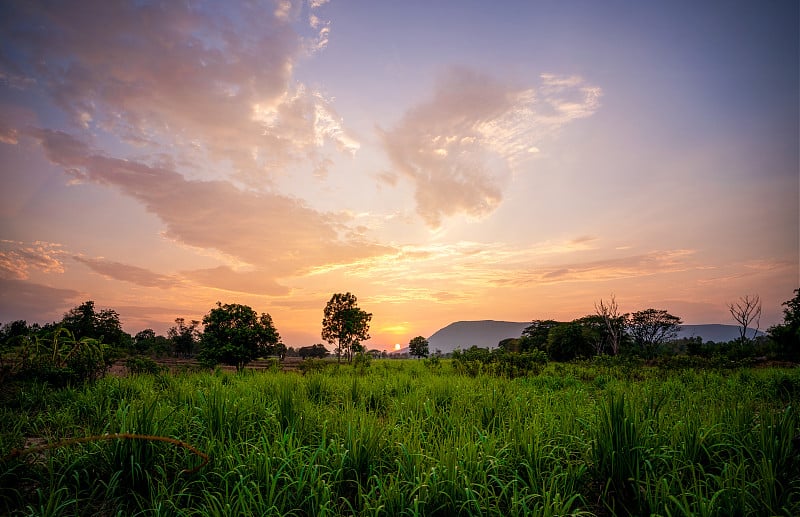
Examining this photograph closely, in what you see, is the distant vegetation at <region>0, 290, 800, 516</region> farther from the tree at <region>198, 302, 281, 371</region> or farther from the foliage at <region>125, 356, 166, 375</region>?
the tree at <region>198, 302, 281, 371</region>

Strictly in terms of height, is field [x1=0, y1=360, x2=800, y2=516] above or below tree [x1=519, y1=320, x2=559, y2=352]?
above

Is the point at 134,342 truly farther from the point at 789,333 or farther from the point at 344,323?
the point at 789,333

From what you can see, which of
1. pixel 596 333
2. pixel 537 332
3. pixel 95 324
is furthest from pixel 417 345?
pixel 95 324

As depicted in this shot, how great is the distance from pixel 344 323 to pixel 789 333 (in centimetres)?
5382

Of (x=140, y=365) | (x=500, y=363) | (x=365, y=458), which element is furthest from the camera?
(x=500, y=363)

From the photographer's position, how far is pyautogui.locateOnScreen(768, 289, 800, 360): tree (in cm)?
3162

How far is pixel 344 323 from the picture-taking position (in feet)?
204

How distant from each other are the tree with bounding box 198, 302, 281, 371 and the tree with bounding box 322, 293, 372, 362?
30.4 metres

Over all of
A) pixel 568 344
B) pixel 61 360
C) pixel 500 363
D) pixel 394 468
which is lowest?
pixel 568 344

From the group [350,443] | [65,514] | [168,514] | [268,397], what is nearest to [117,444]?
[65,514]

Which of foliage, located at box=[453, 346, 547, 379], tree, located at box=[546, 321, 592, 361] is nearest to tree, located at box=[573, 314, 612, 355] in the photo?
tree, located at box=[546, 321, 592, 361]

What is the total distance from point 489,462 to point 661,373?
54.4 ft

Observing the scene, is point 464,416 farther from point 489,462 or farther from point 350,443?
point 350,443

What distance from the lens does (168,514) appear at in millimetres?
3332
